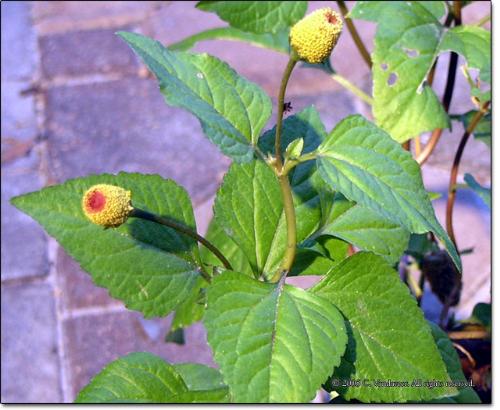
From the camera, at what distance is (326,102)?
1881 mm

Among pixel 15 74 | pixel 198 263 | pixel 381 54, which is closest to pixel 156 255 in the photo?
pixel 198 263

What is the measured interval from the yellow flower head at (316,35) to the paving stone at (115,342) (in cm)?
107

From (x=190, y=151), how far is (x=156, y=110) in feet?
0.62

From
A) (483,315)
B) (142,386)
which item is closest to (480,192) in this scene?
(483,315)

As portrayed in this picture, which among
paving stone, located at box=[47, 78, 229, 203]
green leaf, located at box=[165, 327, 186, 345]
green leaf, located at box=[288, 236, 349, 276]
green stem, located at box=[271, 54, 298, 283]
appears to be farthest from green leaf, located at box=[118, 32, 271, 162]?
paving stone, located at box=[47, 78, 229, 203]

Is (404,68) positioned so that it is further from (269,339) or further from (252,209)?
(269,339)

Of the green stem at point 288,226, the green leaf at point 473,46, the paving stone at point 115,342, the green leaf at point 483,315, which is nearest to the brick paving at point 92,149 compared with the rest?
the paving stone at point 115,342

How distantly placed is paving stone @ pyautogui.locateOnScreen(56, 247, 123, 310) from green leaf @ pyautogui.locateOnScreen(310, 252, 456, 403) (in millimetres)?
1053

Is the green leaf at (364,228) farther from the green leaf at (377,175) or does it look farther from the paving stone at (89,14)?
the paving stone at (89,14)

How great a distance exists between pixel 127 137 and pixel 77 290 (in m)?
0.46

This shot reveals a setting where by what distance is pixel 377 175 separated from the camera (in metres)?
0.50

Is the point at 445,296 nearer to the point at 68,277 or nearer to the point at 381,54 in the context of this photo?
the point at 381,54

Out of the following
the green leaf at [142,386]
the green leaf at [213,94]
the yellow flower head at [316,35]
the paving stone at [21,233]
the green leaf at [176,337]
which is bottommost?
the paving stone at [21,233]

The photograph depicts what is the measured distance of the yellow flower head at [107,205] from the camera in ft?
1.56
